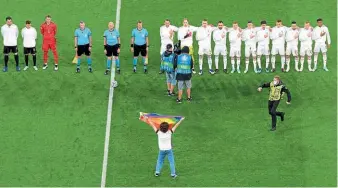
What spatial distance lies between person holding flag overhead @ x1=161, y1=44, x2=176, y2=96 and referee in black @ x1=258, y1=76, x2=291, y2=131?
11.0ft

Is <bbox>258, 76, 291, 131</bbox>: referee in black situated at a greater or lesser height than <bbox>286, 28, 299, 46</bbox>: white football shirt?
lesser

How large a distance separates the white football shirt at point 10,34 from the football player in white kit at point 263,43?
27.8 ft

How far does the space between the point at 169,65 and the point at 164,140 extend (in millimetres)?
5194

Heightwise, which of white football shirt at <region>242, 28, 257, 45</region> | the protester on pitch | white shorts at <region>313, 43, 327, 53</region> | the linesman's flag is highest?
white football shirt at <region>242, 28, 257, 45</region>

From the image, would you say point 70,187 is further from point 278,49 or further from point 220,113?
point 278,49

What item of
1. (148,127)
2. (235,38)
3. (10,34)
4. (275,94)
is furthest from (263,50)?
(10,34)

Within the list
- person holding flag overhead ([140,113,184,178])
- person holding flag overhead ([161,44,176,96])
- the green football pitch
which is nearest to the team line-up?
the green football pitch

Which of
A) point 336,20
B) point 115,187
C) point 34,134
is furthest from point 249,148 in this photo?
point 336,20

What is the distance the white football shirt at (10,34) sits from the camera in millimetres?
36156

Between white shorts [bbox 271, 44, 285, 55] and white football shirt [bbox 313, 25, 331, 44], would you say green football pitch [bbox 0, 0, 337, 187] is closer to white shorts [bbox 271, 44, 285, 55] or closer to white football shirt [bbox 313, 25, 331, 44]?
white shorts [bbox 271, 44, 285, 55]

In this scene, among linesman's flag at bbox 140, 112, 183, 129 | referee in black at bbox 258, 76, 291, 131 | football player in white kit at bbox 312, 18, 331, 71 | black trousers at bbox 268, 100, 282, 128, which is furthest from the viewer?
football player in white kit at bbox 312, 18, 331, 71

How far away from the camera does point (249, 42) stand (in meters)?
36.6

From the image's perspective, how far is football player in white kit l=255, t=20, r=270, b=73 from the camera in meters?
36.5

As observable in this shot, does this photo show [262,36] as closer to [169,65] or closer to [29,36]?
[169,65]
